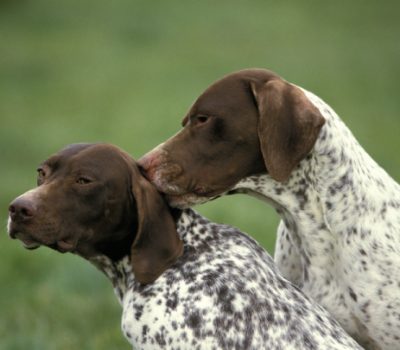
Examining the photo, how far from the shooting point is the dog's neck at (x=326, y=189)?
667cm

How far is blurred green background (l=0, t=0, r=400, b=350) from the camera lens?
31.3ft

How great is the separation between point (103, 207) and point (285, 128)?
1.07 m

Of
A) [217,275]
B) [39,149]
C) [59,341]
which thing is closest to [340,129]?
[217,275]

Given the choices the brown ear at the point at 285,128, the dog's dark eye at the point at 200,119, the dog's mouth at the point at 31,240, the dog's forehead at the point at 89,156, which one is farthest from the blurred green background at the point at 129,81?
the brown ear at the point at 285,128

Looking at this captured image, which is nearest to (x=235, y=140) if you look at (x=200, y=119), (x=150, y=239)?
(x=200, y=119)

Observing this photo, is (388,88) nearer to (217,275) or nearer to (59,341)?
(59,341)

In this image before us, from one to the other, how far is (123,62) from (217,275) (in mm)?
16148

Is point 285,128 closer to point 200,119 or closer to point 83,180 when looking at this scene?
point 200,119

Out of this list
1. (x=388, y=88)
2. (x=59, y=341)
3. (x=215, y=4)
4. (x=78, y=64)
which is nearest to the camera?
(x=59, y=341)

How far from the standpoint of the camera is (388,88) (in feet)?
67.4

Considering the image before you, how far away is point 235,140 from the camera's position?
6586 mm

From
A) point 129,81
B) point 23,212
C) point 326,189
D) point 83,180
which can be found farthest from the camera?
point 129,81

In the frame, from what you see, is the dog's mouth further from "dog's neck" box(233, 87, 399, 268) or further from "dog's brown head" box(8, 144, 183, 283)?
"dog's neck" box(233, 87, 399, 268)

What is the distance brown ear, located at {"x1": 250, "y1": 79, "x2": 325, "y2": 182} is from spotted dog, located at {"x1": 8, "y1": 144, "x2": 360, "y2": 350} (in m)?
0.56
